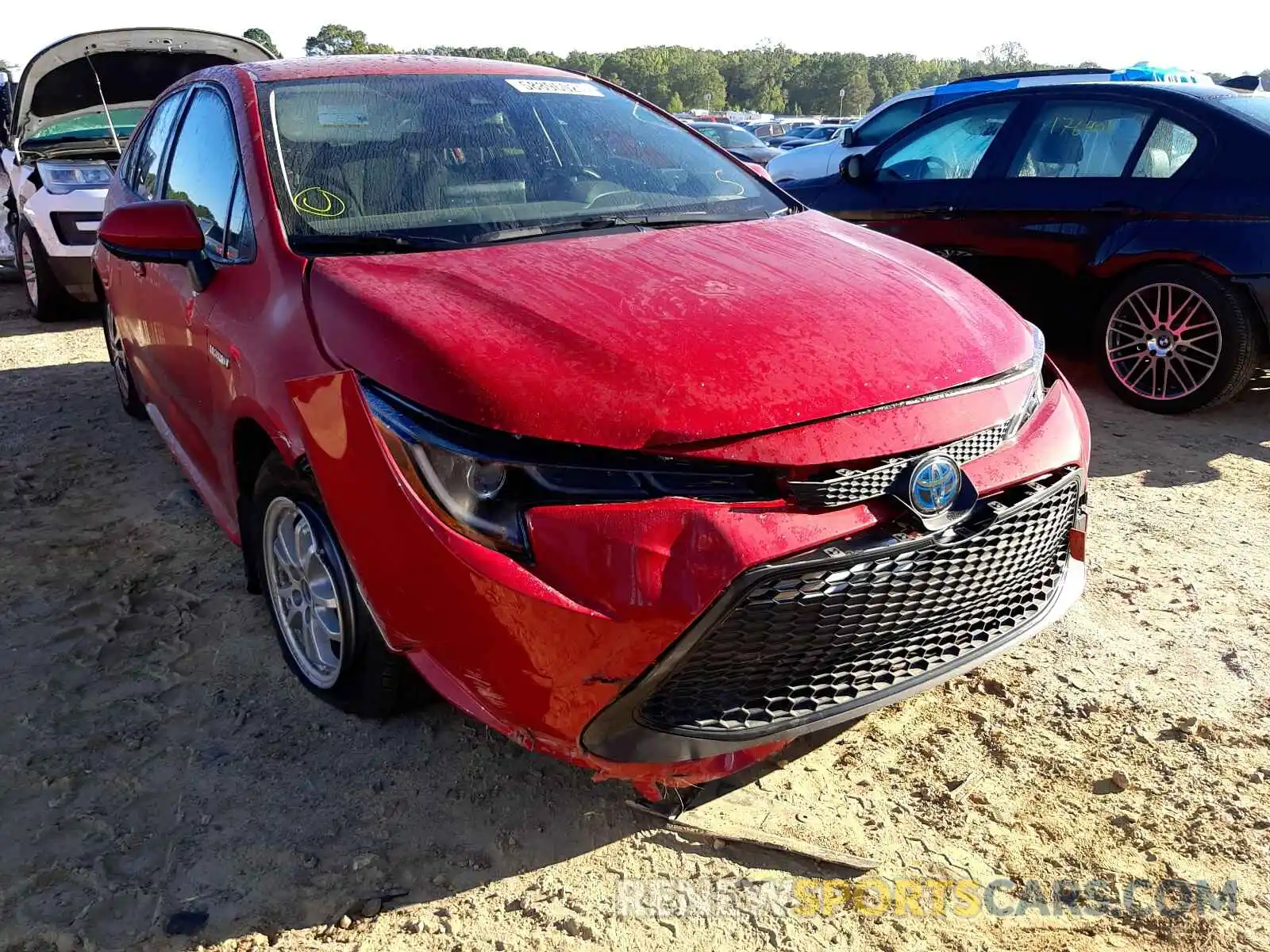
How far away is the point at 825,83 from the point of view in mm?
140750

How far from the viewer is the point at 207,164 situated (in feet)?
10.2

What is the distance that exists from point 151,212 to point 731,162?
1830 mm

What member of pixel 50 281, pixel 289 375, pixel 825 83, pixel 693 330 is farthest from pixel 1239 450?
pixel 825 83

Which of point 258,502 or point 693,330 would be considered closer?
point 693,330

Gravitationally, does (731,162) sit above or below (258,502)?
above

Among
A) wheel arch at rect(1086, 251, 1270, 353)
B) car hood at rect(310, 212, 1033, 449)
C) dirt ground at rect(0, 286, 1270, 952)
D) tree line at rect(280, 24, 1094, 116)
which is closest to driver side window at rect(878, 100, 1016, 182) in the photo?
wheel arch at rect(1086, 251, 1270, 353)

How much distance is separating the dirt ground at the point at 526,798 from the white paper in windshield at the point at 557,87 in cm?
190

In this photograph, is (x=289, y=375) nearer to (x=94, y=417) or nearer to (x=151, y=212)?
(x=151, y=212)

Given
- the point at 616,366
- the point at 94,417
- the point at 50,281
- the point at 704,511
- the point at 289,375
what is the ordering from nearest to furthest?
the point at 704,511
the point at 616,366
the point at 289,375
the point at 94,417
the point at 50,281

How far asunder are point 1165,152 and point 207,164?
4.34m

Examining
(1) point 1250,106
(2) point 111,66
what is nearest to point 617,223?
(1) point 1250,106

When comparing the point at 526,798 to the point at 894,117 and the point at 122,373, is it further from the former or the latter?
the point at 894,117

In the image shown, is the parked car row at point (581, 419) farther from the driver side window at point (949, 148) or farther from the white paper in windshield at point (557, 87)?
the driver side window at point (949, 148)

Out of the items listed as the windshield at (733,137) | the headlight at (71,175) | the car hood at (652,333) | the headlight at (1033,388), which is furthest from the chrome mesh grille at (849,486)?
the windshield at (733,137)
